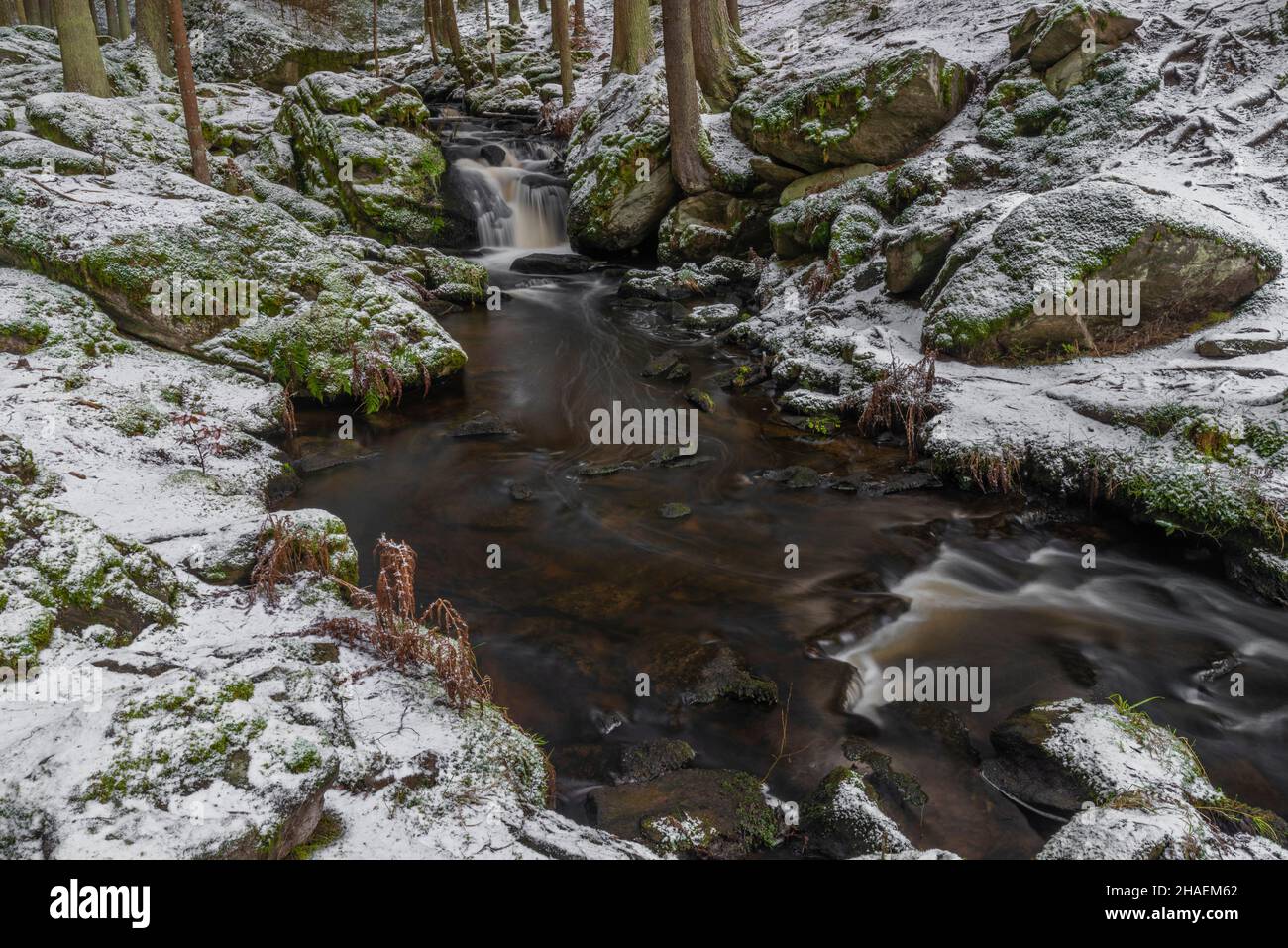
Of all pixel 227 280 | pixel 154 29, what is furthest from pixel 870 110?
pixel 154 29

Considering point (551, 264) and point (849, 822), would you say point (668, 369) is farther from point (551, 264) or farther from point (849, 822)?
point (849, 822)

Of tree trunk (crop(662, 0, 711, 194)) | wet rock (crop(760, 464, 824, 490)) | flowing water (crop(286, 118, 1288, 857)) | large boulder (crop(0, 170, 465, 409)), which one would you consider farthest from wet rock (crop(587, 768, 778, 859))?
tree trunk (crop(662, 0, 711, 194))

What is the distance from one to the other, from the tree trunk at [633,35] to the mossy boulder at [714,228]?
241 inches

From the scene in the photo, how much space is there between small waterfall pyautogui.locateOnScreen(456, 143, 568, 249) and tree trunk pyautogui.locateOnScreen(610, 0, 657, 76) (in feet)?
13.1

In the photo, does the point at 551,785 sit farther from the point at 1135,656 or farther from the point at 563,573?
the point at 1135,656

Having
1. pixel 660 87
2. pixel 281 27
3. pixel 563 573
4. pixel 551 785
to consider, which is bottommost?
pixel 551 785

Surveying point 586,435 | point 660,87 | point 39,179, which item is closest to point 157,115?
point 39,179

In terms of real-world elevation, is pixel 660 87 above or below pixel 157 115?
above

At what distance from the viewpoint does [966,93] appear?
544 inches

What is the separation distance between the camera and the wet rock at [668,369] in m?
11.7

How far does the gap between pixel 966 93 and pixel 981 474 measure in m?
9.43

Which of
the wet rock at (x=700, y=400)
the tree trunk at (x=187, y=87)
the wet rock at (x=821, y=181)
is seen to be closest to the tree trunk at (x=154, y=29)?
the tree trunk at (x=187, y=87)

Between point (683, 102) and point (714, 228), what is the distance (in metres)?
2.56

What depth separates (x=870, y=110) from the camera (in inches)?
536
